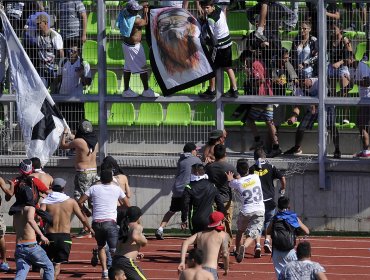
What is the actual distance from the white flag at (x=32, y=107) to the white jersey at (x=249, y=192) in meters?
4.23

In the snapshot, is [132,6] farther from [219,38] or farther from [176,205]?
[176,205]

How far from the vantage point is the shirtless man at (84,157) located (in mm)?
22234

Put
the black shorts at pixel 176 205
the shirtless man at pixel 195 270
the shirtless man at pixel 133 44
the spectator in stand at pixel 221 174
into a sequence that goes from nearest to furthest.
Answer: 1. the shirtless man at pixel 195 270
2. the spectator in stand at pixel 221 174
3. the black shorts at pixel 176 205
4. the shirtless man at pixel 133 44

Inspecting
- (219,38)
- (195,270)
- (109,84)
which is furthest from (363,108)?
(195,270)

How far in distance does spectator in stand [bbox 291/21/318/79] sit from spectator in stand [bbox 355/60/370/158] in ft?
2.74

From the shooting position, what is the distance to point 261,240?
22.6 metres

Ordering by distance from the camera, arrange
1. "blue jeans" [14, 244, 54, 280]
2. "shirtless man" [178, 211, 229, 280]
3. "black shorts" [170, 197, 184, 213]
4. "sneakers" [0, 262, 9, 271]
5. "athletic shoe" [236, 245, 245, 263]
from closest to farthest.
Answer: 1. "shirtless man" [178, 211, 229, 280]
2. "blue jeans" [14, 244, 54, 280]
3. "athletic shoe" [236, 245, 245, 263]
4. "sneakers" [0, 262, 9, 271]
5. "black shorts" [170, 197, 184, 213]

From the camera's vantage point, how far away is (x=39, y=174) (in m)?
21.3

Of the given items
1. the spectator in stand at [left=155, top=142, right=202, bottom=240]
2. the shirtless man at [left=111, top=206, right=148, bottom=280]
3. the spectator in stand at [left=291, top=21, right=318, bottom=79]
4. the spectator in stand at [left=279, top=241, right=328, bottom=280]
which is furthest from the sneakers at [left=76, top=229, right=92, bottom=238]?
the spectator in stand at [left=279, top=241, right=328, bottom=280]

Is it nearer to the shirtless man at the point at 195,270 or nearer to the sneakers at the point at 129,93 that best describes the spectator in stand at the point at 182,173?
the sneakers at the point at 129,93

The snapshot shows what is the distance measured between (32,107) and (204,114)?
129 inches

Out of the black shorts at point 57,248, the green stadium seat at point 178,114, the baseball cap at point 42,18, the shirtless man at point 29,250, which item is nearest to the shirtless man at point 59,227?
the black shorts at point 57,248

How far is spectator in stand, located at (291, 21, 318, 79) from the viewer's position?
22.9 meters

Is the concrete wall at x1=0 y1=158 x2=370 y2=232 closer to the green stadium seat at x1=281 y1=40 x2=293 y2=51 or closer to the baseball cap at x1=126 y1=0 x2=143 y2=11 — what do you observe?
the green stadium seat at x1=281 y1=40 x2=293 y2=51
